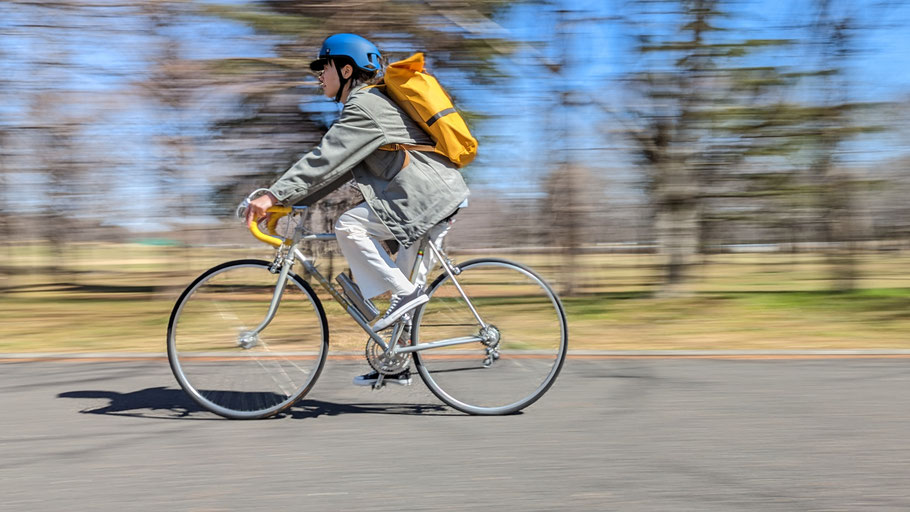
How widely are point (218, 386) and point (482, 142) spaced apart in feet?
23.1

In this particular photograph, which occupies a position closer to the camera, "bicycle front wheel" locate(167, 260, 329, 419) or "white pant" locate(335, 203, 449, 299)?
"white pant" locate(335, 203, 449, 299)

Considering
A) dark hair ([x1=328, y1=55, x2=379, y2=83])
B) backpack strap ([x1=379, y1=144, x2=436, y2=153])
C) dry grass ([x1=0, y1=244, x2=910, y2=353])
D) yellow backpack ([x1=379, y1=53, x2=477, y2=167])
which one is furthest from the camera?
dry grass ([x1=0, y1=244, x2=910, y2=353])

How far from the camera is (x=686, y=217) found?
12.0m

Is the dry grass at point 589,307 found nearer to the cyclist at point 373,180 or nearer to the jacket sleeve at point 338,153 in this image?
the cyclist at point 373,180

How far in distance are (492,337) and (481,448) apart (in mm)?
811

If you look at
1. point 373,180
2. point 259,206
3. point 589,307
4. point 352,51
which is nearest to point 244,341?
point 259,206

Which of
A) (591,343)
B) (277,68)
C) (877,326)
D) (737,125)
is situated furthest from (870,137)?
(277,68)

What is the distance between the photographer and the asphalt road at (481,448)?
3.10 m

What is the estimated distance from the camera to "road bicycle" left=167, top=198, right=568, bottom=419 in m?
4.43

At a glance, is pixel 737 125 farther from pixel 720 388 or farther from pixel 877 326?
pixel 720 388

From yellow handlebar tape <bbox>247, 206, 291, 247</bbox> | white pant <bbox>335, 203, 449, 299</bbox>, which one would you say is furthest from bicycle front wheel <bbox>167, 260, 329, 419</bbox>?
white pant <bbox>335, 203, 449, 299</bbox>

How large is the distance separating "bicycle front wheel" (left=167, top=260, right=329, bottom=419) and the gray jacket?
508 millimetres

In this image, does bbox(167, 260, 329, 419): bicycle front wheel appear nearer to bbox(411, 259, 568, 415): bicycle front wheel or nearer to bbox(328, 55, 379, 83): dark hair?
bbox(411, 259, 568, 415): bicycle front wheel

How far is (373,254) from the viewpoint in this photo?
4344 millimetres
